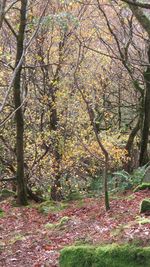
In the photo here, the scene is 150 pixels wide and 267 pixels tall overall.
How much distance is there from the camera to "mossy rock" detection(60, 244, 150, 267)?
5672mm

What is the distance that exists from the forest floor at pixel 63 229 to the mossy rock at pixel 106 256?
0.56 meters

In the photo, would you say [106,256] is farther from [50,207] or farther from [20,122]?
[20,122]

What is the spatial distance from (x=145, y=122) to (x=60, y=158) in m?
3.54

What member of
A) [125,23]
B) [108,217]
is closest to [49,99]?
[125,23]

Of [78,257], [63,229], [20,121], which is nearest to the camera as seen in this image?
[78,257]

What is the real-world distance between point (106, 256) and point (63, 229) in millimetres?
3625

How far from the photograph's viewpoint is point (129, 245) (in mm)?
5996

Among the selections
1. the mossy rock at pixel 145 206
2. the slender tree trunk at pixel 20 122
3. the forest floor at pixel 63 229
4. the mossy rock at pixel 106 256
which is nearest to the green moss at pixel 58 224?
the forest floor at pixel 63 229

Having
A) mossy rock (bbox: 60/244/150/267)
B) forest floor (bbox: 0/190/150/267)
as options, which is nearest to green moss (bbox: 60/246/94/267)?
mossy rock (bbox: 60/244/150/267)

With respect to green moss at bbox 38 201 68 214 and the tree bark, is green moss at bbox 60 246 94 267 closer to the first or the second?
the tree bark

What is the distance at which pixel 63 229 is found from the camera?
945 centimetres

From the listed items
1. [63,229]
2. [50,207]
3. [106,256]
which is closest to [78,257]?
[106,256]

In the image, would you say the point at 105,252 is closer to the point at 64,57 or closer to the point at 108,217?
the point at 108,217

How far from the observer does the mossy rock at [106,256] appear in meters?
5.67
